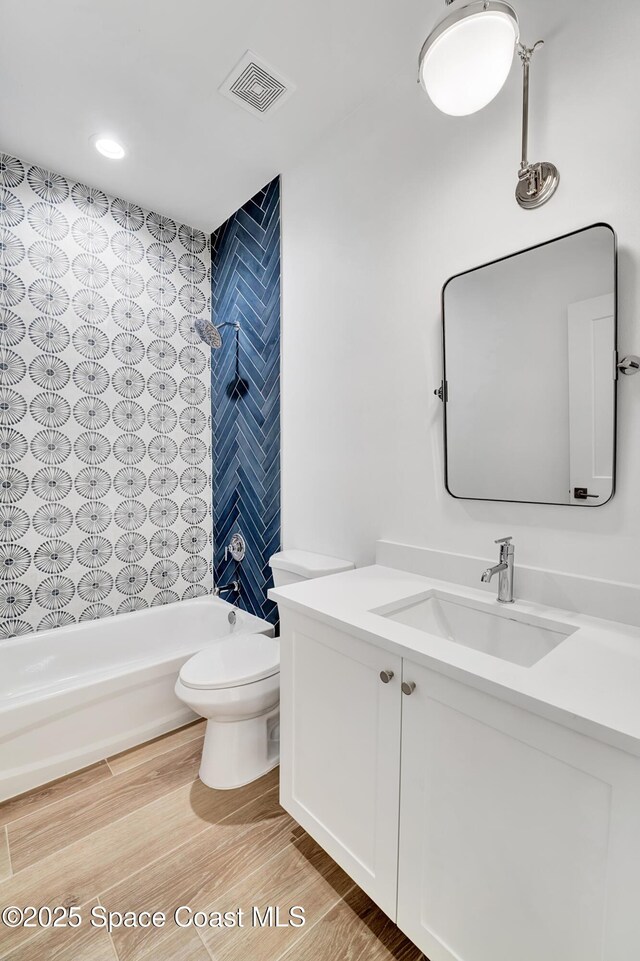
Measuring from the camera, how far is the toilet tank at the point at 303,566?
1.83 m

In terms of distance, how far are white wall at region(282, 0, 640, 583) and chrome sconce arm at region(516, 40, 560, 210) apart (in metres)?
0.03

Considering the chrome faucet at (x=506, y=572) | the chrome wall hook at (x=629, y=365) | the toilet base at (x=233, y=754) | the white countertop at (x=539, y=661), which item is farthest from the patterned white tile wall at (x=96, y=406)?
the chrome wall hook at (x=629, y=365)

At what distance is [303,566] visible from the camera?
6.11 ft

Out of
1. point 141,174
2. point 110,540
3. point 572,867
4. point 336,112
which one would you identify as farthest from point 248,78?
point 572,867

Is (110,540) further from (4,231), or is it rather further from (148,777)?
(4,231)

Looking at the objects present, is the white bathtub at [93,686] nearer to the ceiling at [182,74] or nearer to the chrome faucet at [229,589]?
the chrome faucet at [229,589]

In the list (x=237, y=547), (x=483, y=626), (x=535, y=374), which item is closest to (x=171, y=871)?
(x=483, y=626)

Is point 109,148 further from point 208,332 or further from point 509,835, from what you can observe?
point 509,835

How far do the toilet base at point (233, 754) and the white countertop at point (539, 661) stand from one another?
72 cm

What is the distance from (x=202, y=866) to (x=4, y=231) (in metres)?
2.73

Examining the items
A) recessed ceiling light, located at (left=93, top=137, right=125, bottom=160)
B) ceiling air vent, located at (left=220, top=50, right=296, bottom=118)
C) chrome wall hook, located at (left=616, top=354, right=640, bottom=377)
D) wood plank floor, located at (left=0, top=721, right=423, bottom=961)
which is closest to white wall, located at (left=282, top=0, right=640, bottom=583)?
chrome wall hook, located at (left=616, top=354, right=640, bottom=377)

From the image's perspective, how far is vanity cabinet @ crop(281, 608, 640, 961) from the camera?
70 centimetres

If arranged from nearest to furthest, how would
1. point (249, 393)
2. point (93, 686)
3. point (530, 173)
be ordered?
point (530, 173), point (93, 686), point (249, 393)

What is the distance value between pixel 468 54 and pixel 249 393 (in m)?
1.72
